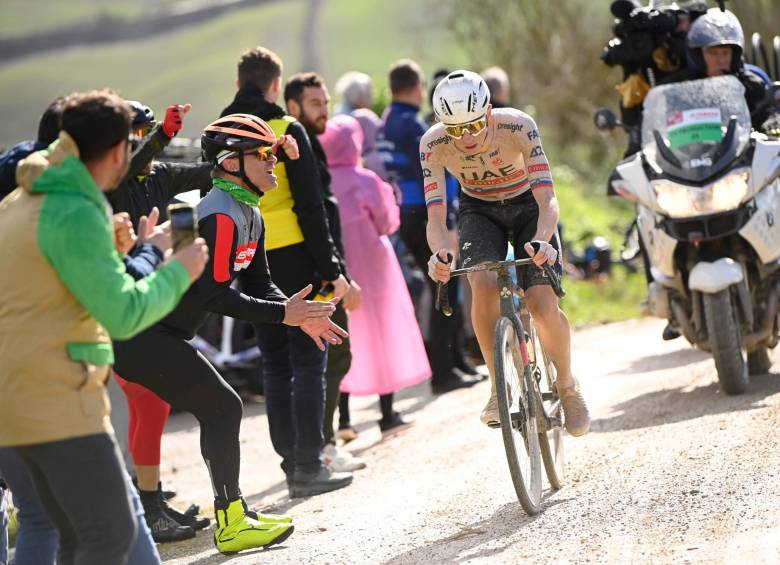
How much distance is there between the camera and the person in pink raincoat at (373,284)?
32.6ft

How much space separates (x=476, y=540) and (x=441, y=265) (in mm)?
1291

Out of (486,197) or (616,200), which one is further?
(616,200)

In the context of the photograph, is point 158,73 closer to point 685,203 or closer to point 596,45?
point 596,45

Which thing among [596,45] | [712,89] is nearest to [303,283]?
[712,89]

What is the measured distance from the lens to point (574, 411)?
731cm

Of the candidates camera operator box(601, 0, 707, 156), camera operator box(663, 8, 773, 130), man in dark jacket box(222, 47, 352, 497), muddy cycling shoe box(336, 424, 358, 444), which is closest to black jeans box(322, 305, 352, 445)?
man in dark jacket box(222, 47, 352, 497)

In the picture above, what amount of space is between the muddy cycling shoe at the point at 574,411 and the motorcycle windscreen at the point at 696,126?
225cm

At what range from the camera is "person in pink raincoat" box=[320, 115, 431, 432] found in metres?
9.94

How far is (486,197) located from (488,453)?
5.94 feet

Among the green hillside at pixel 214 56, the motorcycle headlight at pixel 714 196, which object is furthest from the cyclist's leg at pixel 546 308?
the green hillside at pixel 214 56

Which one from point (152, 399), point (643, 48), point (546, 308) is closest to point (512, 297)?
point (546, 308)

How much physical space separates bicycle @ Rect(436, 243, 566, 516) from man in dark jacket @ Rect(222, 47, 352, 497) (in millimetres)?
1171

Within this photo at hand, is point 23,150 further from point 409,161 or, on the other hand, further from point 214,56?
point 214,56

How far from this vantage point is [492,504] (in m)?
7.16
